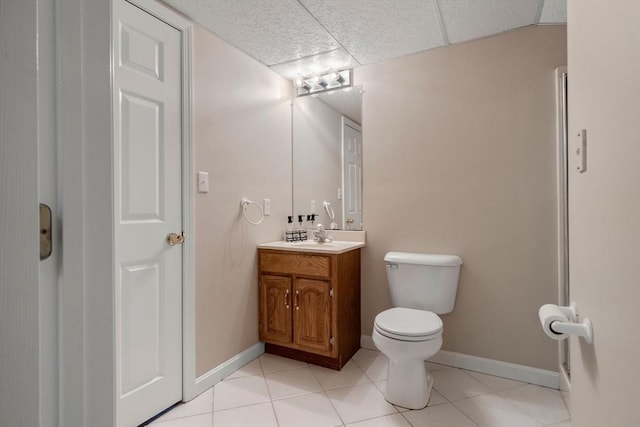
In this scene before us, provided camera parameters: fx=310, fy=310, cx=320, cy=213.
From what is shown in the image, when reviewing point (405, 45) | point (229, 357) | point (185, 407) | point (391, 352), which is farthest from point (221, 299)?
point (405, 45)

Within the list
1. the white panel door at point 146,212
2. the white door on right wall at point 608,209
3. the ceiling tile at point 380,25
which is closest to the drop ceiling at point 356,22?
the ceiling tile at point 380,25

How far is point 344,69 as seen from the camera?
2.49m

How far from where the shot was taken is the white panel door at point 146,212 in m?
1.47

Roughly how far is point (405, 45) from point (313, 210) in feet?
4.70

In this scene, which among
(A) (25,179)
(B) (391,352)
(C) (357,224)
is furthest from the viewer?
(C) (357,224)

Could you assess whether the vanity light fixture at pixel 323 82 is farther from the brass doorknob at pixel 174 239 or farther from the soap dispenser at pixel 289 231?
the brass doorknob at pixel 174 239

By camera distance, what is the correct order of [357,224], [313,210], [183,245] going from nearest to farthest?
[183,245] → [357,224] → [313,210]

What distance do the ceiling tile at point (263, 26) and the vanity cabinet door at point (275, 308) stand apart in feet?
5.30

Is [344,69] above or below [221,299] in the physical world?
above

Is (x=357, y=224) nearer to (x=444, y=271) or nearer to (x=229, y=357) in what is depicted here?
(x=444, y=271)

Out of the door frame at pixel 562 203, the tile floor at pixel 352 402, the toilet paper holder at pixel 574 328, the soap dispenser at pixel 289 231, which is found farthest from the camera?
the soap dispenser at pixel 289 231

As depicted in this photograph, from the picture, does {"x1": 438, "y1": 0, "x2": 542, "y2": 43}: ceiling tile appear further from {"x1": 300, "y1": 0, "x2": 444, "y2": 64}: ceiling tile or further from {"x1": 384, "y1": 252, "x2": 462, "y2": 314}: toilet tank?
{"x1": 384, "y1": 252, "x2": 462, "y2": 314}: toilet tank

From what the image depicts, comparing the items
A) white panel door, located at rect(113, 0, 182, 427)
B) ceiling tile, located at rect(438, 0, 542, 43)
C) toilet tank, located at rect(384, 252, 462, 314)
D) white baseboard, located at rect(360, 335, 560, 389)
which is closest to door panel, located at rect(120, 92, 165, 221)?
white panel door, located at rect(113, 0, 182, 427)

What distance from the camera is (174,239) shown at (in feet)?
5.58
